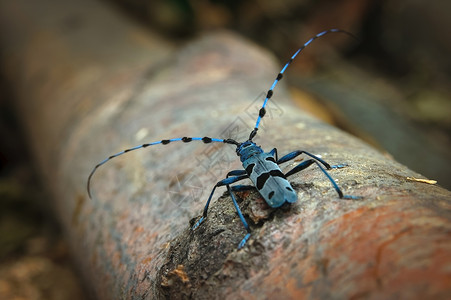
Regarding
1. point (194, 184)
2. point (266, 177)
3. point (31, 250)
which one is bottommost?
point (266, 177)

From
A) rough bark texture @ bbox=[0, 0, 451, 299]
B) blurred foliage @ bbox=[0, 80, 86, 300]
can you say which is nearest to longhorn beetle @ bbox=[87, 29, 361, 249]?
A: rough bark texture @ bbox=[0, 0, 451, 299]

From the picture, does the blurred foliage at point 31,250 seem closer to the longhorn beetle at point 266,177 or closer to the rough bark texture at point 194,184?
the rough bark texture at point 194,184

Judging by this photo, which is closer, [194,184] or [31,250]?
[194,184]

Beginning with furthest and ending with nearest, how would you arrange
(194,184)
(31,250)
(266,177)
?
(31,250) → (194,184) → (266,177)

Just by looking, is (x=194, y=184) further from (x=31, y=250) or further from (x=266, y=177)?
(x=31, y=250)

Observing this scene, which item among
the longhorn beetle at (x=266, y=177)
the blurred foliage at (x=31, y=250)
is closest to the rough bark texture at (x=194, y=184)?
the longhorn beetle at (x=266, y=177)

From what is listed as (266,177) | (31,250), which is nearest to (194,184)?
(266,177)

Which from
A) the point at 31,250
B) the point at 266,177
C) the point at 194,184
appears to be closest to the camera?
the point at 266,177

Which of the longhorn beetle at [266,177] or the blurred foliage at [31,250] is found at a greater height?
the blurred foliage at [31,250]
